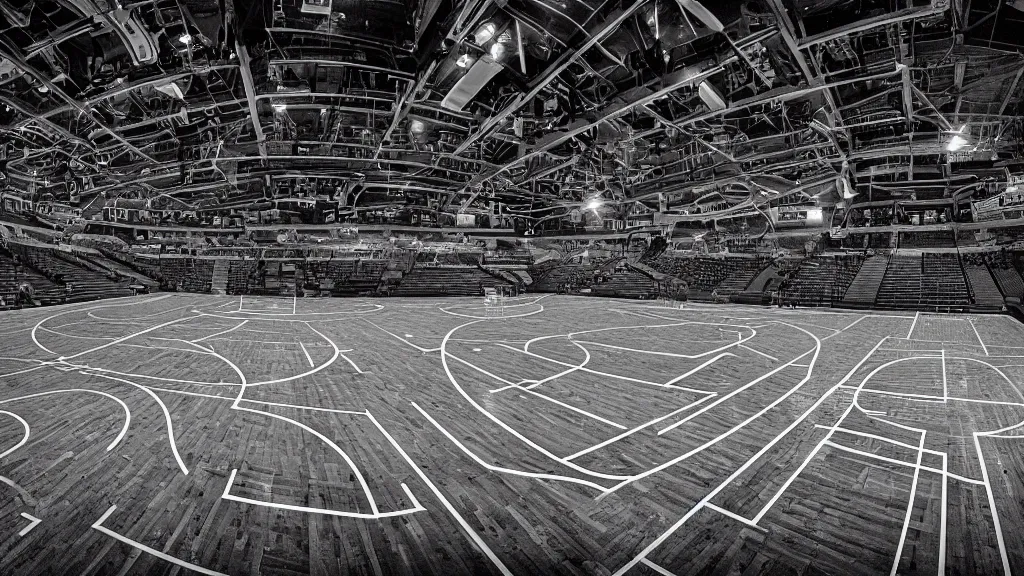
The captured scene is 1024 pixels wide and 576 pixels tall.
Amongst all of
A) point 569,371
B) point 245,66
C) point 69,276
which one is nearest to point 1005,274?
point 569,371

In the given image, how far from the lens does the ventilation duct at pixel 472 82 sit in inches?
319

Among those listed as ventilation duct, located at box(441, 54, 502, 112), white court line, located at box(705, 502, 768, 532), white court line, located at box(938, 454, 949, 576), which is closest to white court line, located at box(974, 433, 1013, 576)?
white court line, located at box(938, 454, 949, 576)

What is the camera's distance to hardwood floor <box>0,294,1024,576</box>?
299cm

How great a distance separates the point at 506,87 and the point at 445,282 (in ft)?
86.5

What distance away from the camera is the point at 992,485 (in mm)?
3943

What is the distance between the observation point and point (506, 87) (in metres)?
9.28

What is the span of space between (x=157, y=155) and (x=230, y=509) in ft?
48.0

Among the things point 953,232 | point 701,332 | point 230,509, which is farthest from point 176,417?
point 953,232

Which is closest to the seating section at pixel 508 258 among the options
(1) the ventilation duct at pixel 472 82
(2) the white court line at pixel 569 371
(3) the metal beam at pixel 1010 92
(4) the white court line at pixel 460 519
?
(2) the white court line at pixel 569 371

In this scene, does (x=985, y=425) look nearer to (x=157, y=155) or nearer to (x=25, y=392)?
(x=25, y=392)

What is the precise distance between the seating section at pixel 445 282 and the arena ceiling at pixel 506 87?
17.8m

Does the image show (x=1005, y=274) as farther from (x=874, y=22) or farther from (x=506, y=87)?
(x=506, y=87)

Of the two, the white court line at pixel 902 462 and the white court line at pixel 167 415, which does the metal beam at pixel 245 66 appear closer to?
the white court line at pixel 167 415

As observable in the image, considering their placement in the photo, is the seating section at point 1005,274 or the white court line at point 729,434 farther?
the seating section at point 1005,274
